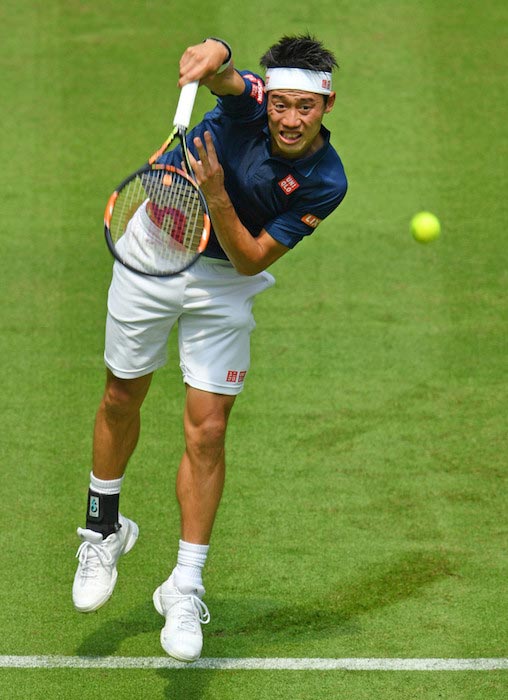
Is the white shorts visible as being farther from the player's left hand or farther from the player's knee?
the player's left hand

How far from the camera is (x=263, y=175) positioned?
21.2 feet

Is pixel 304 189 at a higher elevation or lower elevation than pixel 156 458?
higher

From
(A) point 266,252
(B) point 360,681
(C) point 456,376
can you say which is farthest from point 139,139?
(B) point 360,681

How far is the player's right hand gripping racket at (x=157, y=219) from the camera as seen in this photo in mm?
6250

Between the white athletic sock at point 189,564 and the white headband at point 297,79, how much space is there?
2.32 m

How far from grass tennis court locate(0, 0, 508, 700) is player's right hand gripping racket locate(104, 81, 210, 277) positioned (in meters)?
1.92

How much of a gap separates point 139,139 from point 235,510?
5.14m

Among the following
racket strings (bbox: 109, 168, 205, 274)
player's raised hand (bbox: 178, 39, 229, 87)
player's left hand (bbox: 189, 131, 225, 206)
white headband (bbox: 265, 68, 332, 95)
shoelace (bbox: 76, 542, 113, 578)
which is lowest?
shoelace (bbox: 76, 542, 113, 578)

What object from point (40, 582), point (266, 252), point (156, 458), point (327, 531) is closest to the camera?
point (266, 252)

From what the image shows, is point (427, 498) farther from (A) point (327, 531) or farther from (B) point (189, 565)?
(B) point (189, 565)

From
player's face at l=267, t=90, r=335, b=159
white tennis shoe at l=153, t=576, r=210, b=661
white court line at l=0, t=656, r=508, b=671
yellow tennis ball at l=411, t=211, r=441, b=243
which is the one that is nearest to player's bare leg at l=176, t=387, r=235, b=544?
white tennis shoe at l=153, t=576, r=210, b=661

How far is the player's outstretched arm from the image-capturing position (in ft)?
19.4

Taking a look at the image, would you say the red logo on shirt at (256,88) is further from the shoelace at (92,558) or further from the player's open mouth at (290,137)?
the shoelace at (92,558)

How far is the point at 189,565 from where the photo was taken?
21.4 ft
